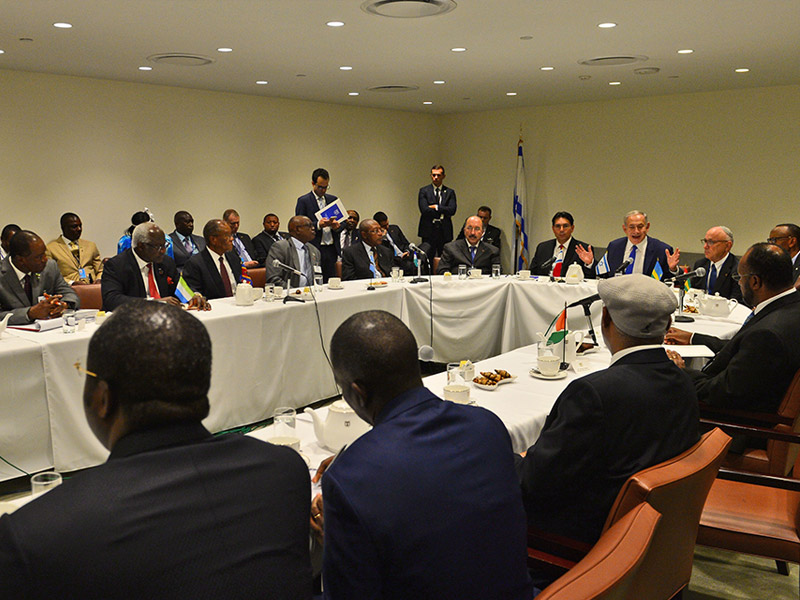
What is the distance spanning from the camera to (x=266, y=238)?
29.3ft

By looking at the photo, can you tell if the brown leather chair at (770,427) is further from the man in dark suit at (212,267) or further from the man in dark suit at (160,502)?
the man in dark suit at (212,267)

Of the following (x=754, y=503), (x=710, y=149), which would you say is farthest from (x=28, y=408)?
(x=710, y=149)

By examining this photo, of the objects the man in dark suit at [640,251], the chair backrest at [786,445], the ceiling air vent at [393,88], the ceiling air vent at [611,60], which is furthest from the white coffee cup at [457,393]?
the ceiling air vent at [393,88]

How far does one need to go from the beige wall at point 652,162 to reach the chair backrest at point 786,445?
7157 mm

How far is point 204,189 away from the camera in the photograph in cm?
913

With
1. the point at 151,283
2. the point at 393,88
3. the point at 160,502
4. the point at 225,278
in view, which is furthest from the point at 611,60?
the point at 160,502

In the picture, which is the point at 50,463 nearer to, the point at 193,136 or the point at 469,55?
the point at 469,55

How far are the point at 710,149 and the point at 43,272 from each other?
8263 mm

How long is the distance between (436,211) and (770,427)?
321 inches

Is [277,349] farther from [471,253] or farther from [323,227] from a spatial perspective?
[323,227]

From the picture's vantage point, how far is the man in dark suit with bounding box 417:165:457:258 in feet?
34.4

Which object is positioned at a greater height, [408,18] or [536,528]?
[408,18]

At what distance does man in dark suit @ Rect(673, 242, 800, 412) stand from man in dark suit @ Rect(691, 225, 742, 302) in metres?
2.43

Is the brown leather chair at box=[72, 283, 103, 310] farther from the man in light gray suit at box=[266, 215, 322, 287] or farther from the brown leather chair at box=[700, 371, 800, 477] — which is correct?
the brown leather chair at box=[700, 371, 800, 477]
